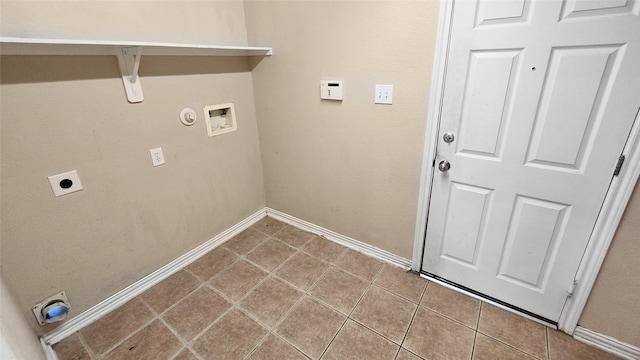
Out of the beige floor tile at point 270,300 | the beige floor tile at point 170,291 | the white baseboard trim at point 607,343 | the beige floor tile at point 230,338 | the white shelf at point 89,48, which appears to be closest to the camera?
the white shelf at point 89,48

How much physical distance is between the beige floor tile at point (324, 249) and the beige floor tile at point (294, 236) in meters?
0.06

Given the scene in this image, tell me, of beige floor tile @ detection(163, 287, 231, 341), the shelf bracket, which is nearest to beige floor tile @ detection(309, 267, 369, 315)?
beige floor tile @ detection(163, 287, 231, 341)

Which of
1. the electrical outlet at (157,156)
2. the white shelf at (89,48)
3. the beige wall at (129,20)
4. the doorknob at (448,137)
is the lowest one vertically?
the electrical outlet at (157,156)

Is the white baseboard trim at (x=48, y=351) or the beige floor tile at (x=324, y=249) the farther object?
the beige floor tile at (x=324, y=249)

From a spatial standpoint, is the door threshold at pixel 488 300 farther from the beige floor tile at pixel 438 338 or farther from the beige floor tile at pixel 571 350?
the beige floor tile at pixel 438 338

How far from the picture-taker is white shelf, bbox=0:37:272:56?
1138 millimetres

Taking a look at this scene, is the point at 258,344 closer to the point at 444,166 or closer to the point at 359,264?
the point at 359,264

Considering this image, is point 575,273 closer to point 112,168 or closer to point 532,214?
point 532,214

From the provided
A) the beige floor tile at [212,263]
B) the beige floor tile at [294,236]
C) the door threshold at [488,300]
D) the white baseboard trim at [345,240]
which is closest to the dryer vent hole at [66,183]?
the beige floor tile at [212,263]

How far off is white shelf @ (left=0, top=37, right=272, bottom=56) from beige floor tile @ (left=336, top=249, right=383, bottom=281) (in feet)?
5.60

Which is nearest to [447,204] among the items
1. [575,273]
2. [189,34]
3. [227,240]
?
[575,273]

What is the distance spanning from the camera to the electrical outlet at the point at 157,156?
1.79 metres

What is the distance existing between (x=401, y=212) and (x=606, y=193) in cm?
100

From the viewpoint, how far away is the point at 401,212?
191 centimetres
